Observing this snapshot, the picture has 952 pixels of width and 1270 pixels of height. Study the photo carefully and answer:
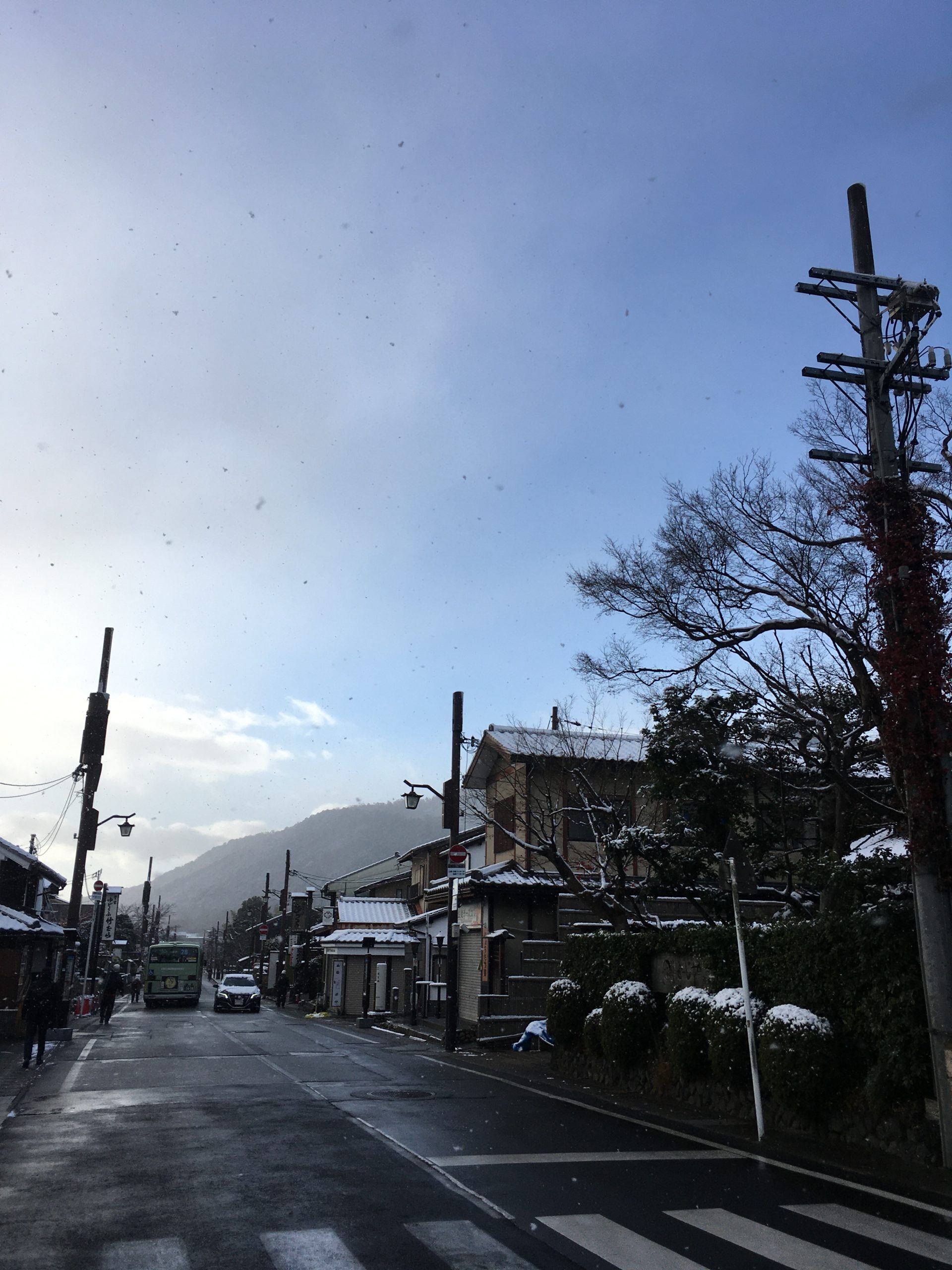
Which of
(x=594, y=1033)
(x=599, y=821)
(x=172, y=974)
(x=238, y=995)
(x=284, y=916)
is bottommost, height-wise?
(x=238, y=995)

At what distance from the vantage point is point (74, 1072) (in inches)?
672

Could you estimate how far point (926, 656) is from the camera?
10.8 m

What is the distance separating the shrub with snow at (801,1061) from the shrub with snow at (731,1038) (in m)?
0.89

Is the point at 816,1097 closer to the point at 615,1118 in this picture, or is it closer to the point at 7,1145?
the point at 615,1118

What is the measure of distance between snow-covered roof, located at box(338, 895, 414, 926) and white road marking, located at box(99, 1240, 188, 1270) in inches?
1586

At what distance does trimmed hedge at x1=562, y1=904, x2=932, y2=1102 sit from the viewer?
1030 cm

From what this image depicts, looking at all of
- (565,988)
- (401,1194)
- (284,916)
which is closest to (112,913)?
(284,916)

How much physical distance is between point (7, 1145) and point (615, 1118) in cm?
736

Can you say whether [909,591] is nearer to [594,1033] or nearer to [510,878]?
[594,1033]

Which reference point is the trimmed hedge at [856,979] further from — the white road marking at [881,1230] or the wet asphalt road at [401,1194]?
the white road marking at [881,1230]

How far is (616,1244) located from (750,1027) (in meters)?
5.98

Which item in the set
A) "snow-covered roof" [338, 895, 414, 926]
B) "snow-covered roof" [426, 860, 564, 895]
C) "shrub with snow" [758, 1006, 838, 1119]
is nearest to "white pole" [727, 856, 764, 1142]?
"shrub with snow" [758, 1006, 838, 1119]

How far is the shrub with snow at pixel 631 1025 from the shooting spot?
15.6 m

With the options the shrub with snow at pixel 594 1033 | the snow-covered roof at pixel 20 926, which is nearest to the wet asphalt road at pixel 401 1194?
the shrub with snow at pixel 594 1033
